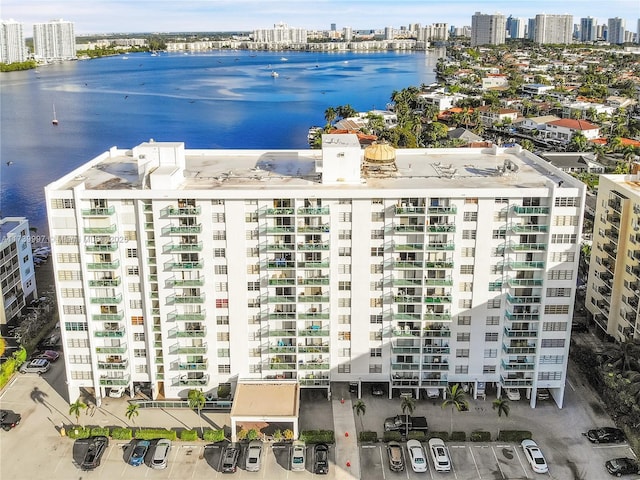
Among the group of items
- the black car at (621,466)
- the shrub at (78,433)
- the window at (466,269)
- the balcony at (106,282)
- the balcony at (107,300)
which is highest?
the window at (466,269)

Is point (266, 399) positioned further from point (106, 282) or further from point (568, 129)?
point (568, 129)

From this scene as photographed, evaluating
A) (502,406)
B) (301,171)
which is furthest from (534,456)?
(301,171)

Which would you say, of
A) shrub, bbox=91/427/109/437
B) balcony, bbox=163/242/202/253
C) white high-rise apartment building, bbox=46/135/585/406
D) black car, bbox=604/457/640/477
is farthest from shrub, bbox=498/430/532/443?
shrub, bbox=91/427/109/437

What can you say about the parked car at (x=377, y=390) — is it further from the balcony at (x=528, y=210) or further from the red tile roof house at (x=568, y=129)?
the red tile roof house at (x=568, y=129)

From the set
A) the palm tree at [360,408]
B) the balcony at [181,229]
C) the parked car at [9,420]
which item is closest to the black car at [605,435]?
the palm tree at [360,408]

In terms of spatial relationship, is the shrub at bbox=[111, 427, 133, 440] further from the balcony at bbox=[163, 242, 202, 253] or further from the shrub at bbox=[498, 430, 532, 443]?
the shrub at bbox=[498, 430, 532, 443]
